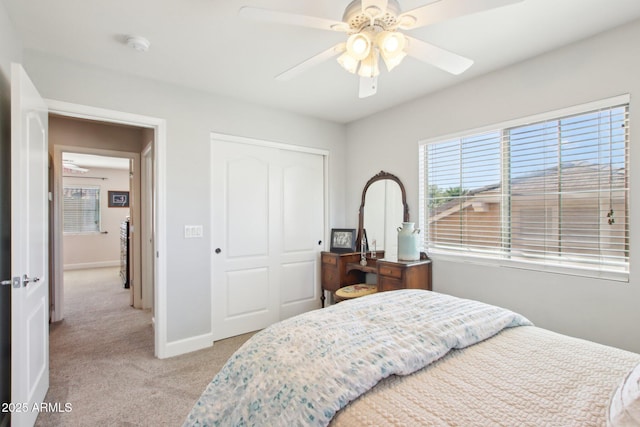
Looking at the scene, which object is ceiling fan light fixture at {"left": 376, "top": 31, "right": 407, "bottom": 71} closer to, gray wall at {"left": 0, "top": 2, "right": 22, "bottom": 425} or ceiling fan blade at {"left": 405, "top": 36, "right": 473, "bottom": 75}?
ceiling fan blade at {"left": 405, "top": 36, "right": 473, "bottom": 75}

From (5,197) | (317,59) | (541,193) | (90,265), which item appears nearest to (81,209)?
(90,265)

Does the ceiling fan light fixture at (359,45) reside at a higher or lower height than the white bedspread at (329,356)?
higher

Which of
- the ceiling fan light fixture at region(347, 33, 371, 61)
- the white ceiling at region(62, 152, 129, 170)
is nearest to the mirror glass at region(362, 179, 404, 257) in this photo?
the ceiling fan light fixture at region(347, 33, 371, 61)

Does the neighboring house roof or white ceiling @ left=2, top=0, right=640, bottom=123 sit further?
the neighboring house roof

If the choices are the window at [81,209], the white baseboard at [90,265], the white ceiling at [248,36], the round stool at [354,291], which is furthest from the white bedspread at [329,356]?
the window at [81,209]

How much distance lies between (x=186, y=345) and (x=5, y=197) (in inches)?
70.8

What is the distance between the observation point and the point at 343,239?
388 cm

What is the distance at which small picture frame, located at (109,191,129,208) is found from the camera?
7.73 m

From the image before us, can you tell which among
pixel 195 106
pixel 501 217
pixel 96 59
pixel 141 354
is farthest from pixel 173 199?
pixel 501 217

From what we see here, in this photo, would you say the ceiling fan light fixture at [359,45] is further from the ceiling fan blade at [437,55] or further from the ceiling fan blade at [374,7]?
the ceiling fan blade at [437,55]

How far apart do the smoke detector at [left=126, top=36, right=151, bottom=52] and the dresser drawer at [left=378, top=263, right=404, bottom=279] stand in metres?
2.61

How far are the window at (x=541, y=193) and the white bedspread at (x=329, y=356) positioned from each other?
3.39 ft

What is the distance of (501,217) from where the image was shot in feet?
8.66

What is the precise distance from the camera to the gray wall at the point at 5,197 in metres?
1.74
